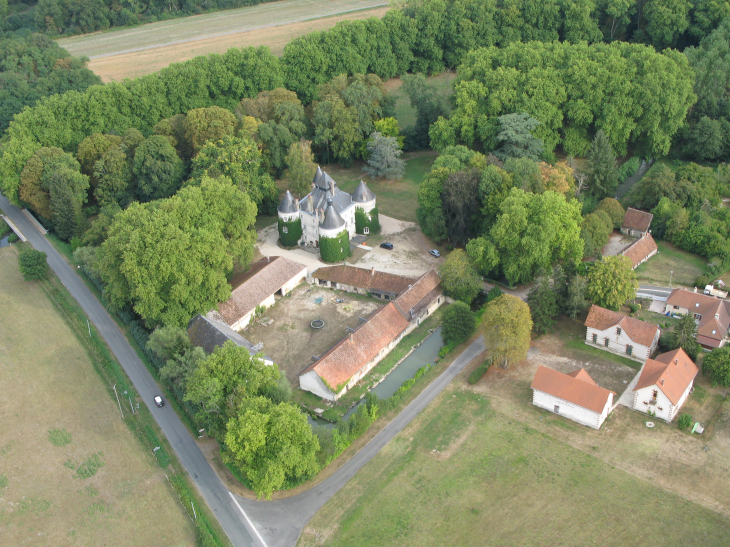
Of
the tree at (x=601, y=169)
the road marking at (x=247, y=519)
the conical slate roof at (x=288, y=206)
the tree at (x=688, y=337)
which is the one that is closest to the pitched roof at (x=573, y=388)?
the tree at (x=688, y=337)

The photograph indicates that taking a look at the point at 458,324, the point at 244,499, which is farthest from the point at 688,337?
the point at 244,499

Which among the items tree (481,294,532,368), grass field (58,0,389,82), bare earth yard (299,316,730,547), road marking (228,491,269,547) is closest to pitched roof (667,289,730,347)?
bare earth yard (299,316,730,547)

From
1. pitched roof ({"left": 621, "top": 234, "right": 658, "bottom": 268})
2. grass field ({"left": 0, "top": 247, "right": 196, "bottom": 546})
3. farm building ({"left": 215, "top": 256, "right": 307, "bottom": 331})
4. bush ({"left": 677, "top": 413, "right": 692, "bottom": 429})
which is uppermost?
pitched roof ({"left": 621, "top": 234, "right": 658, "bottom": 268})

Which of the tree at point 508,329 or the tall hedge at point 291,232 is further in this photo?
the tall hedge at point 291,232

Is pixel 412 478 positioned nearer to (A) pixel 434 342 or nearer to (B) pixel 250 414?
(B) pixel 250 414

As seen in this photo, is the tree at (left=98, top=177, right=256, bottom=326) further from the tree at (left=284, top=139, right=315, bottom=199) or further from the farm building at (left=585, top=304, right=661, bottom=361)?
the farm building at (left=585, top=304, right=661, bottom=361)

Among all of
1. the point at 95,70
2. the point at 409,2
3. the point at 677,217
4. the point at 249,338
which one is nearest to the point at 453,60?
the point at 409,2

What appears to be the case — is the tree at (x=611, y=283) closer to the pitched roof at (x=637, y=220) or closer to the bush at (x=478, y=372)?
the bush at (x=478, y=372)
